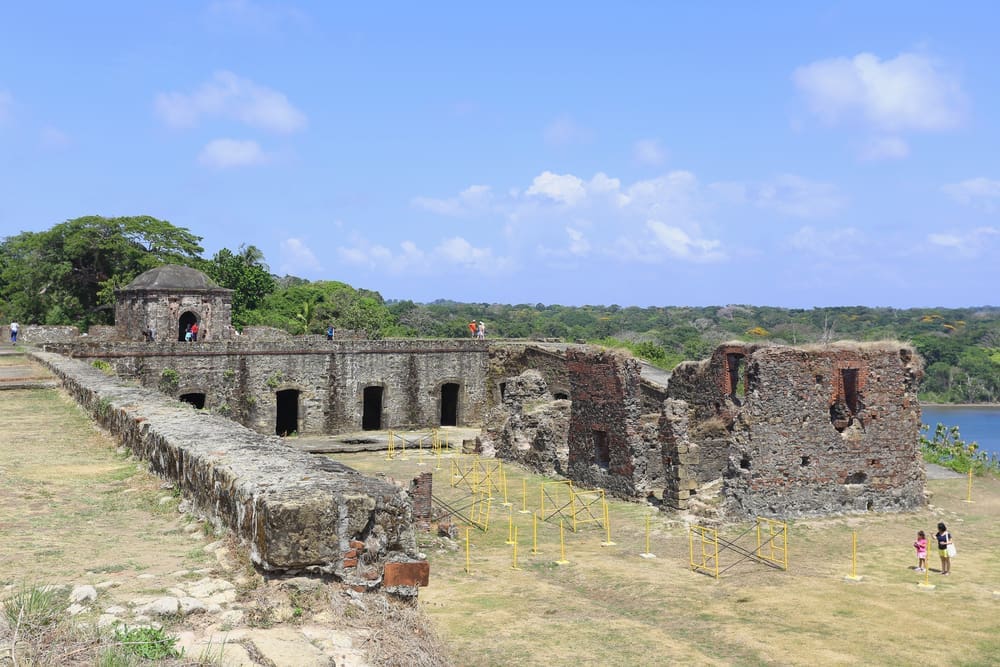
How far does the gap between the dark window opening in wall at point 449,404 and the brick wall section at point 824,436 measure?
16.9 meters

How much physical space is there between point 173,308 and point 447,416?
1069cm

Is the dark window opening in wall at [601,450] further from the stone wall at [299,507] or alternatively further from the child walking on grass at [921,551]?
the stone wall at [299,507]

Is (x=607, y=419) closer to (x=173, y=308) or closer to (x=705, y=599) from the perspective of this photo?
(x=705, y=599)

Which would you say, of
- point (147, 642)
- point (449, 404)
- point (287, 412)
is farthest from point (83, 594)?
point (449, 404)

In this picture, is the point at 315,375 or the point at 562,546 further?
the point at 315,375

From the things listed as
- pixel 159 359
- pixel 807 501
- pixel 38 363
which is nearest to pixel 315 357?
pixel 159 359

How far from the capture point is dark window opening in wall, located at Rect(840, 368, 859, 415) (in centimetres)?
1825

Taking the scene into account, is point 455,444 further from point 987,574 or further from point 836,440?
point 987,574

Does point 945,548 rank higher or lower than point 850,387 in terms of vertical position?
lower

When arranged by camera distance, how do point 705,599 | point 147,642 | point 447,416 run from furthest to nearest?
point 447,416, point 705,599, point 147,642

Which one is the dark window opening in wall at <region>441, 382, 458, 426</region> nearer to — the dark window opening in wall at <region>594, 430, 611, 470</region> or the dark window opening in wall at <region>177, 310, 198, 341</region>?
the dark window opening in wall at <region>177, 310, 198, 341</region>

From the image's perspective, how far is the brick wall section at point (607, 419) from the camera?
760 inches

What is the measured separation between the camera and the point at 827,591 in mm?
12711

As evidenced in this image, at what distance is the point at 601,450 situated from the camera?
20531 millimetres
